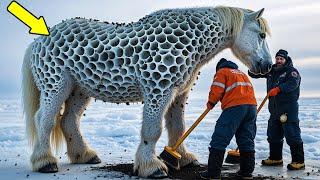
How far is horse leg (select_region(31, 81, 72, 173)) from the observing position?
561 centimetres

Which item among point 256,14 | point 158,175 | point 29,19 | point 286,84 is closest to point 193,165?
point 158,175

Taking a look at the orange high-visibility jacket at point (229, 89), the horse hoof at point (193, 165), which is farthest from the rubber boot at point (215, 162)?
the horse hoof at point (193, 165)

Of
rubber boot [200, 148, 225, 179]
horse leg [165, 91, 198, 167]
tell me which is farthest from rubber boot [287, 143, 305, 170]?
rubber boot [200, 148, 225, 179]

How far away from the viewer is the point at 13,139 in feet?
33.3

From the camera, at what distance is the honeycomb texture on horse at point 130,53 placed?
17.0ft

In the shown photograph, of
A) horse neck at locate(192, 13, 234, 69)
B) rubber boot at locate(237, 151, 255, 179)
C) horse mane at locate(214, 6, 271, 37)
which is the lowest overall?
rubber boot at locate(237, 151, 255, 179)

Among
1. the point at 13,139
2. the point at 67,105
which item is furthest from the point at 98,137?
the point at 67,105

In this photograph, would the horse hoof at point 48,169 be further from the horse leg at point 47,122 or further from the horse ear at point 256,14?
the horse ear at point 256,14

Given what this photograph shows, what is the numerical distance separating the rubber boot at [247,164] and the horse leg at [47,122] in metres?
2.25

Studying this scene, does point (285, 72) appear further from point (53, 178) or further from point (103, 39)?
point (53, 178)

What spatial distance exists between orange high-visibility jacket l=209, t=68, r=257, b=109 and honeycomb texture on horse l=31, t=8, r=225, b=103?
486 mm

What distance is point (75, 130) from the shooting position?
628 centimetres

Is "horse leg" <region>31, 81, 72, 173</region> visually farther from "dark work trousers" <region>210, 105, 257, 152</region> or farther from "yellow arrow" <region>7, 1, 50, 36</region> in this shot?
"dark work trousers" <region>210, 105, 257, 152</region>

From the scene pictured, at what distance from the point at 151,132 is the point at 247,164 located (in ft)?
3.71
